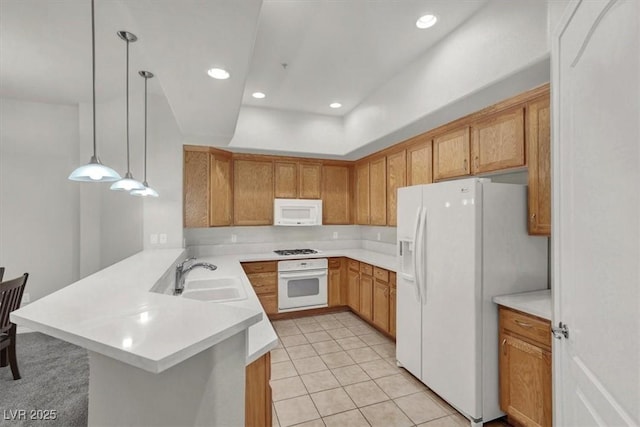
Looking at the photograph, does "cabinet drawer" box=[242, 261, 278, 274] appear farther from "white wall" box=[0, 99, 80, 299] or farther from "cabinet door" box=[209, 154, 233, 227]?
"white wall" box=[0, 99, 80, 299]

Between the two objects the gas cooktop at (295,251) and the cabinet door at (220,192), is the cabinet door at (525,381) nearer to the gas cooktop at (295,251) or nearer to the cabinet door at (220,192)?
the gas cooktop at (295,251)

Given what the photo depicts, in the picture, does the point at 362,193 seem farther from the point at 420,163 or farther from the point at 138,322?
the point at 138,322

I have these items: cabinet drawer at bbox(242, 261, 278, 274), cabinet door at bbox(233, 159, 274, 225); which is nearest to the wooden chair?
cabinet drawer at bbox(242, 261, 278, 274)

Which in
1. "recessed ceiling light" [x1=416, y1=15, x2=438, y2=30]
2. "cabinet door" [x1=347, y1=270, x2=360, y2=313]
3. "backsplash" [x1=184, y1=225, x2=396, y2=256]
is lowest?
"cabinet door" [x1=347, y1=270, x2=360, y2=313]

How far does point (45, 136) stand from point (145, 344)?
4.35 m

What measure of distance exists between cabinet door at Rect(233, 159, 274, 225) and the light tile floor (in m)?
1.67

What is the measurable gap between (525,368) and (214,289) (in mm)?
2332

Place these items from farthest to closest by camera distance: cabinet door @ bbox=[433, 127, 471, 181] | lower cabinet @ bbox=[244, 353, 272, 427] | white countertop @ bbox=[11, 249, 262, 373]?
1. cabinet door @ bbox=[433, 127, 471, 181]
2. lower cabinet @ bbox=[244, 353, 272, 427]
3. white countertop @ bbox=[11, 249, 262, 373]

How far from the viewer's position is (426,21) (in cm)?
218

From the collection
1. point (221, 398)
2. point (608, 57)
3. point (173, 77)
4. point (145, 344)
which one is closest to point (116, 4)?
point (173, 77)

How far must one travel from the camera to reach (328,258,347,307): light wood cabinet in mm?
4262

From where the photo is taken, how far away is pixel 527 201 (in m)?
2.15

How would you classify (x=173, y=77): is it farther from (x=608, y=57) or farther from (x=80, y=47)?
(x=608, y=57)

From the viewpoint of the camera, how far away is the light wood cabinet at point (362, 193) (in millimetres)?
4371
